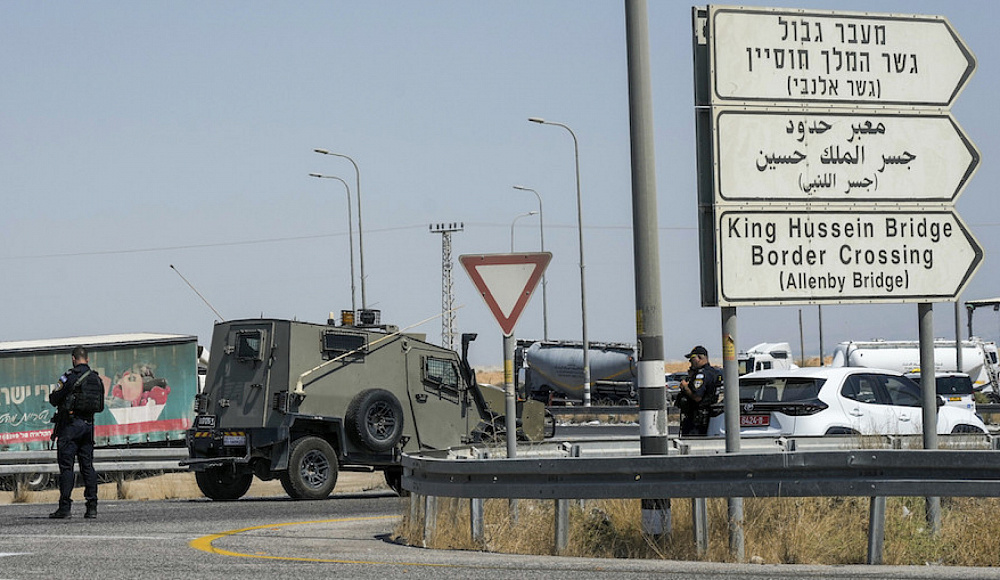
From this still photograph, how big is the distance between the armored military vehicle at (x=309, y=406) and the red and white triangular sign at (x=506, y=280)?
667 cm

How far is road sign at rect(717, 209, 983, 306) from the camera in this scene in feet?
38.0

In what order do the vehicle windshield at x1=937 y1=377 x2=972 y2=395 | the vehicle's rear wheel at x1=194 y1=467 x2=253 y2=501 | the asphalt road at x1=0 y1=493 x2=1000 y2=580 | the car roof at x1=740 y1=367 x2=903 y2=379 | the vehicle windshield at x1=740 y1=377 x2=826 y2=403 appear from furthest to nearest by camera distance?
1. the vehicle windshield at x1=937 y1=377 x2=972 y2=395
2. the vehicle's rear wheel at x1=194 y1=467 x2=253 y2=501
3. the car roof at x1=740 y1=367 x2=903 y2=379
4. the vehicle windshield at x1=740 y1=377 x2=826 y2=403
5. the asphalt road at x1=0 y1=493 x2=1000 y2=580

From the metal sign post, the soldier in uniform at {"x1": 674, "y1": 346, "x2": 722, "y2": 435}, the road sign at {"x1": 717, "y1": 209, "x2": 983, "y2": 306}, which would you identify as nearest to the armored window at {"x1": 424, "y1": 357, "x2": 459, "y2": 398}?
the soldier in uniform at {"x1": 674, "y1": 346, "x2": 722, "y2": 435}

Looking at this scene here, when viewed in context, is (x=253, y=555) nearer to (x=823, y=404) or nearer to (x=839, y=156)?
(x=839, y=156)

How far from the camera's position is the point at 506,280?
40.1ft

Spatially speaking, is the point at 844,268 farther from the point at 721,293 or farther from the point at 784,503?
the point at 784,503

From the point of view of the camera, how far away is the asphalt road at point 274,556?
31.6 ft

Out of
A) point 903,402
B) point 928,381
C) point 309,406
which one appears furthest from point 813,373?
point 309,406

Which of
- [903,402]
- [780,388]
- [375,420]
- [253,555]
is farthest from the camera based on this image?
[375,420]

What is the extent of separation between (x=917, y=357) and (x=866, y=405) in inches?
1516

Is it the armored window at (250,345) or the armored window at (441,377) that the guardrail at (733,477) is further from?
the armored window at (441,377)

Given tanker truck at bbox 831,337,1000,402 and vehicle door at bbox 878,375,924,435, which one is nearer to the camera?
vehicle door at bbox 878,375,924,435

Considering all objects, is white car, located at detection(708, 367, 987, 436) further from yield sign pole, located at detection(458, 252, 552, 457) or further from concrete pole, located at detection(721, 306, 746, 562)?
concrete pole, located at detection(721, 306, 746, 562)

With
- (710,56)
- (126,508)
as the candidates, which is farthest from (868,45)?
(126,508)
